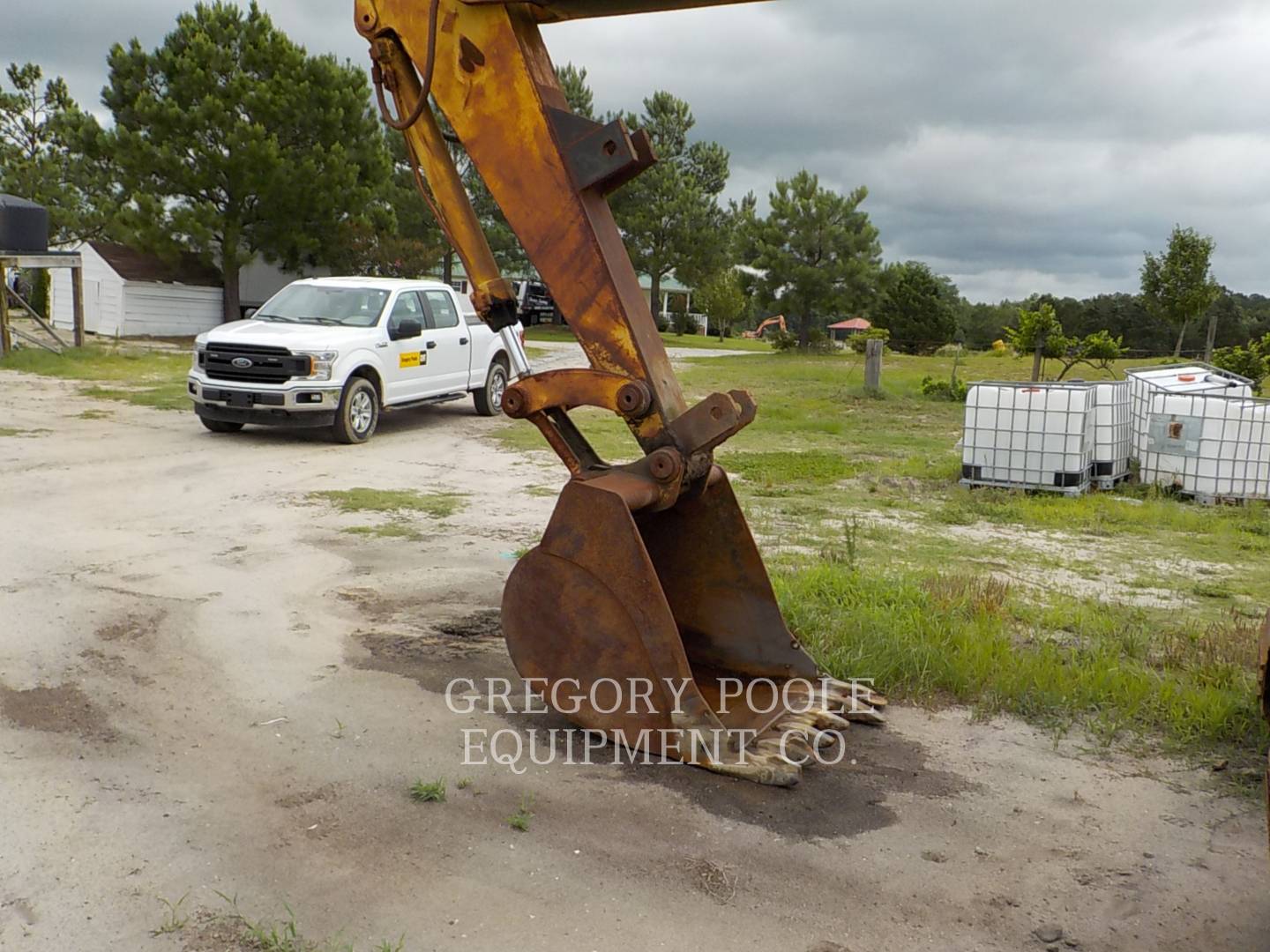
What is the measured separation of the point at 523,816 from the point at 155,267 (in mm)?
34431

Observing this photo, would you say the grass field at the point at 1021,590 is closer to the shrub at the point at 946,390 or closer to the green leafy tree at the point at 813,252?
the shrub at the point at 946,390

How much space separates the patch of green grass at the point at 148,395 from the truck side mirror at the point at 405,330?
395 centimetres

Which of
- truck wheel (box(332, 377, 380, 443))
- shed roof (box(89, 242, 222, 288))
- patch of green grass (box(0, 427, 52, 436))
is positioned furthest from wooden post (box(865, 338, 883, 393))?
shed roof (box(89, 242, 222, 288))

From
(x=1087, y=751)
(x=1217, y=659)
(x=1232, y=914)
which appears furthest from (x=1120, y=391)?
(x=1232, y=914)

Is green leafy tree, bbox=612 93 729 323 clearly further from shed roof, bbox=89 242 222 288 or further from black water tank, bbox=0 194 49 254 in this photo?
black water tank, bbox=0 194 49 254

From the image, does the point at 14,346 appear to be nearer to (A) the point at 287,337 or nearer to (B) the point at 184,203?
(B) the point at 184,203

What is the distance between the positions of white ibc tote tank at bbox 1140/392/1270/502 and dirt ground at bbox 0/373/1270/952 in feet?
24.2

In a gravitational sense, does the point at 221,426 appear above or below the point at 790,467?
above

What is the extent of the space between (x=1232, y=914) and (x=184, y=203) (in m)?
31.1

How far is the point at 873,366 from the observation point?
21.8m

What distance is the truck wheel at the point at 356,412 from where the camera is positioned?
41.9 feet

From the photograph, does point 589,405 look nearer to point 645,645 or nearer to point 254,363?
point 645,645

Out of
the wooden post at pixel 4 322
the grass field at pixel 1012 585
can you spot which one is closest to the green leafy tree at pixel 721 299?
the wooden post at pixel 4 322

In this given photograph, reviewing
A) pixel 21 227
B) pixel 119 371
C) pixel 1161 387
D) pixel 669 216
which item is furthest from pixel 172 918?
pixel 669 216
